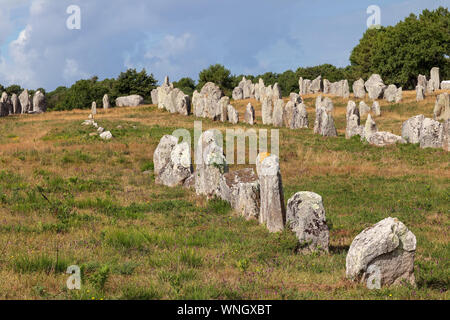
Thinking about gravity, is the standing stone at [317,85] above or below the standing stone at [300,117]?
above

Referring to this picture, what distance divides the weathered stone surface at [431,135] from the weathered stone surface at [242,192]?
1649 centimetres

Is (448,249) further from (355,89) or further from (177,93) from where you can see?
(355,89)

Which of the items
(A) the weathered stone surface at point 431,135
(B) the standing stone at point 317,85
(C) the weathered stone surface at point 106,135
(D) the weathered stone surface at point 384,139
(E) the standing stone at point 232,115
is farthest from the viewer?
(B) the standing stone at point 317,85

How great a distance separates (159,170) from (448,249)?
1323cm

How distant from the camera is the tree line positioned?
6919 centimetres

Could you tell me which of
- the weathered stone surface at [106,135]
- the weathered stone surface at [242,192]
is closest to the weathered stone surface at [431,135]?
the weathered stone surface at [242,192]

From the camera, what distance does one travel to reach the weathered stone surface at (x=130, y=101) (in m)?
73.2

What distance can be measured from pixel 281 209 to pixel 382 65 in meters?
64.9

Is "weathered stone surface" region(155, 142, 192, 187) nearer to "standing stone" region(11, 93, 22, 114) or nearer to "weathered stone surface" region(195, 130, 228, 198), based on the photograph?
"weathered stone surface" region(195, 130, 228, 198)

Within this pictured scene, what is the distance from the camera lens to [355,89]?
63281 millimetres

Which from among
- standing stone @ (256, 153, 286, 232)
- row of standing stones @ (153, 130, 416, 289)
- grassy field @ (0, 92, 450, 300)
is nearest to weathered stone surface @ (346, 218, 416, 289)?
row of standing stones @ (153, 130, 416, 289)

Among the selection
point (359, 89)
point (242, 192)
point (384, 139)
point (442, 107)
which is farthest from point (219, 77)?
point (242, 192)

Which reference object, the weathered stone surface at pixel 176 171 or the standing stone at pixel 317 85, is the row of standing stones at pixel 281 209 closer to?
the weathered stone surface at pixel 176 171

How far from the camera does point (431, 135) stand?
2912 cm
